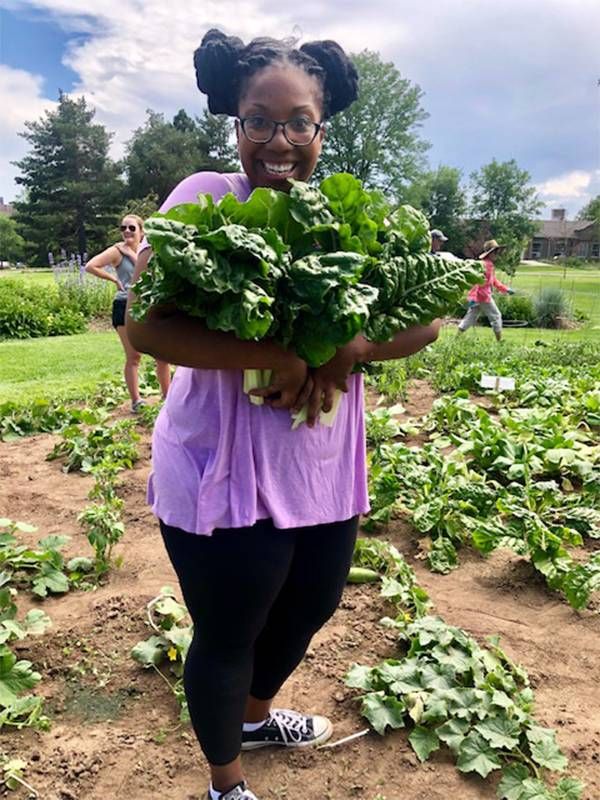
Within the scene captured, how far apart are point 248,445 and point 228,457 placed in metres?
0.05

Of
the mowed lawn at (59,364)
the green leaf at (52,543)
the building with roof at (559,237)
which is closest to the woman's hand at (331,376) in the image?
the green leaf at (52,543)

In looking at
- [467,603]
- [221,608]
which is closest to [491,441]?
[467,603]

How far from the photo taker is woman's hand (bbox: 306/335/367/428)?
1451 mm

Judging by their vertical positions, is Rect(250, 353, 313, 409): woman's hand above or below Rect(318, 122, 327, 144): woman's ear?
below

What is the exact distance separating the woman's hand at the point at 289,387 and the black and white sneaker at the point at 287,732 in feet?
4.22

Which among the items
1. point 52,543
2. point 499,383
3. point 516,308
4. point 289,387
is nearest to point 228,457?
point 289,387

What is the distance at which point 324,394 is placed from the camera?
1479mm

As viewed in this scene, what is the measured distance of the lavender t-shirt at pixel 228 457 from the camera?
146 cm

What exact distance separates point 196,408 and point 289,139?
0.66 metres

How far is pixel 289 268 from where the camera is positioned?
1.35 metres

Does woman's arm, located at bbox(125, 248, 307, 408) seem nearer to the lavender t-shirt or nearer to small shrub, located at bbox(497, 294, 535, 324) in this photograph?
the lavender t-shirt

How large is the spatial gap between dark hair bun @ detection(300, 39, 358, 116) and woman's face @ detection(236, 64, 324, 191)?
120 mm

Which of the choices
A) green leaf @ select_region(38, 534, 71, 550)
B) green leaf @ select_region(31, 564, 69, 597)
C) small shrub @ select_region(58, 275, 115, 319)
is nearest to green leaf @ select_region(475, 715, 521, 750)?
green leaf @ select_region(31, 564, 69, 597)

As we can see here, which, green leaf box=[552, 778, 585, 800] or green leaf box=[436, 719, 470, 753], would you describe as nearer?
green leaf box=[552, 778, 585, 800]
